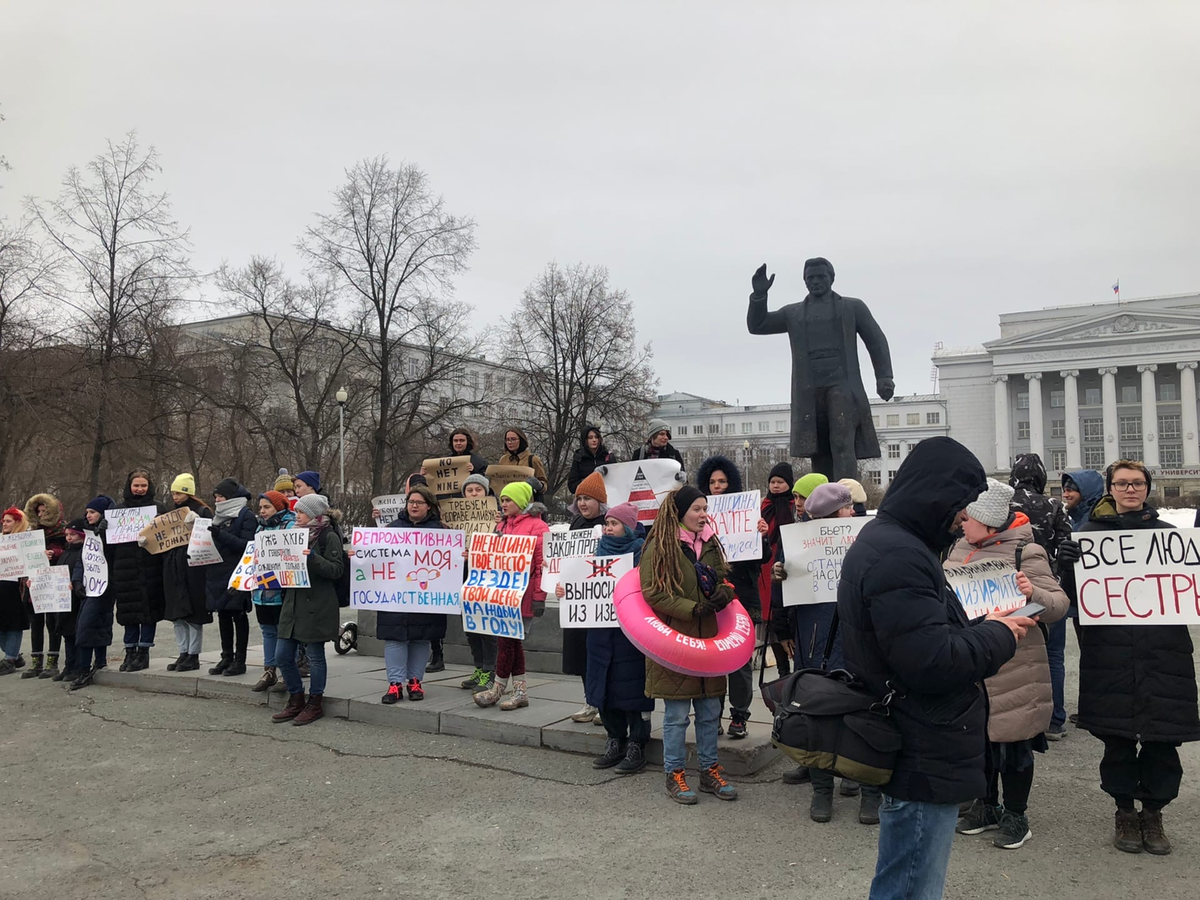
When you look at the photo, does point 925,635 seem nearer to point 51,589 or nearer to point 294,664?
point 294,664

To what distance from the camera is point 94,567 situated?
33.7 feet

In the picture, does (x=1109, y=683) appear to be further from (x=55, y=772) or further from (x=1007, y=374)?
(x=1007, y=374)

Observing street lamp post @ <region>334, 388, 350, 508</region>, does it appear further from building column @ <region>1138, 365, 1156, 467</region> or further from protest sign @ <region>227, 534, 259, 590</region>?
building column @ <region>1138, 365, 1156, 467</region>

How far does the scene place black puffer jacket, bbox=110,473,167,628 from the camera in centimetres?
1024

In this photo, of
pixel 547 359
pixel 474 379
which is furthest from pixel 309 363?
pixel 547 359

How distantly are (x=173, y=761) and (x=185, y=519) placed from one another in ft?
11.7

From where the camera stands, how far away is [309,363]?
4053cm

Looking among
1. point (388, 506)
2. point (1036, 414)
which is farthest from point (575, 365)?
point (1036, 414)

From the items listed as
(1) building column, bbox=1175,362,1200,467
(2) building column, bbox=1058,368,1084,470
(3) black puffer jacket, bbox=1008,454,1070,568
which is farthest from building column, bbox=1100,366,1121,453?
(3) black puffer jacket, bbox=1008,454,1070,568

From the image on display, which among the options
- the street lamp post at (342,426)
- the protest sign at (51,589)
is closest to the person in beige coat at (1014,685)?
the protest sign at (51,589)

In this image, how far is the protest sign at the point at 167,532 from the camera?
10000 mm

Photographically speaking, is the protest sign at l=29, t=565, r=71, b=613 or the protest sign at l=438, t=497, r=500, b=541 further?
A: the protest sign at l=29, t=565, r=71, b=613

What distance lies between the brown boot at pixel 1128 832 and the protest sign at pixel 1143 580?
3.40ft

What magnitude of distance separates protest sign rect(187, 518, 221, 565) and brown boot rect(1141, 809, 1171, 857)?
8430mm
